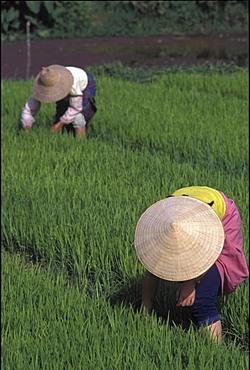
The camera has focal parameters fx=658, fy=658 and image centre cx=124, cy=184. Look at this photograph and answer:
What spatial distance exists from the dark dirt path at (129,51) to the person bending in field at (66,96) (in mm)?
3931

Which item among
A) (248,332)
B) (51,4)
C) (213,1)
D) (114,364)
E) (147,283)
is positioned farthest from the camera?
(213,1)

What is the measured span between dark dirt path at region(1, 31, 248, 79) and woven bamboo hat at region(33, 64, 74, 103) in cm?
429

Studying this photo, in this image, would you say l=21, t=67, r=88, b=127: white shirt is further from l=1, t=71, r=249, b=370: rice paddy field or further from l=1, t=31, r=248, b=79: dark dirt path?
l=1, t=31, r=248, b=79: dark dirt path

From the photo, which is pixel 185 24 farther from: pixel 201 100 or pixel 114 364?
pixel 114 364

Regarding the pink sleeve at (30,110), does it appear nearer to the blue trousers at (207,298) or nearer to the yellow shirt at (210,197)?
the yellow shirt at (210,197)

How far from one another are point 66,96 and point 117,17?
860 centimetres

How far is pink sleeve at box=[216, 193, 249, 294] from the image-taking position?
91.7 inches

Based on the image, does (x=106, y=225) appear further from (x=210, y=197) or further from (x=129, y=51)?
(x=129, y=51)

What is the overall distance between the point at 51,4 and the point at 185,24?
287 centimetres

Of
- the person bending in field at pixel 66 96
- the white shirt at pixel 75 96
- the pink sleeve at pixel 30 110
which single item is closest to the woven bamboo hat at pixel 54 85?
the person bending in field at pixel 66 96

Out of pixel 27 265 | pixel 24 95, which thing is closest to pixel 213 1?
pixel 24 95

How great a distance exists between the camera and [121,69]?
8.03 m

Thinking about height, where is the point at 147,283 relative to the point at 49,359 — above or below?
above

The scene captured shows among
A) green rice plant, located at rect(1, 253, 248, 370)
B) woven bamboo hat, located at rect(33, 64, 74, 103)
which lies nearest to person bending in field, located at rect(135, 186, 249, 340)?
green rice plant, located at rect(1, 253, 248, 370)
